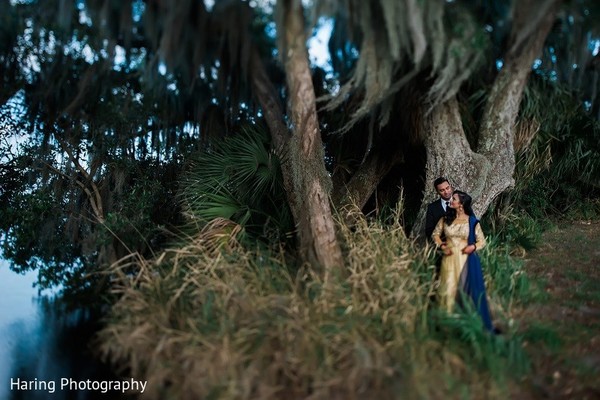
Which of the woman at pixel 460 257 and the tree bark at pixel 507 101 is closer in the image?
the woman at pixel 460 257

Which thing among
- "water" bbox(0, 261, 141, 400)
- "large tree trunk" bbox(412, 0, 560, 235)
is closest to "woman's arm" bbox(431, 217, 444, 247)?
"large tree trunk" bbox(412, 0, 560, 235)

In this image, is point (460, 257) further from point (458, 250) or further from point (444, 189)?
point (444, 189)

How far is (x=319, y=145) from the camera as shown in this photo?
7.48m

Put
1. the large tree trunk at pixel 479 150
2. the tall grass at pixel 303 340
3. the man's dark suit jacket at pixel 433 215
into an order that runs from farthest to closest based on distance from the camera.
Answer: the large tree trunk at pixel 479 150
the man's dark suit jacket at pixel 433 215
the tall grass at pixel 303 340

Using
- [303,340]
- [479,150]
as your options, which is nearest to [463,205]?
[479,150]

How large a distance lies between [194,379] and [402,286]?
2070 millimetres

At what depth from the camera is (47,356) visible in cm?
752

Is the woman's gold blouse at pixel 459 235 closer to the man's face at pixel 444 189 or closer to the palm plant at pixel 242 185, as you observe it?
the man's face at pixel 444 189

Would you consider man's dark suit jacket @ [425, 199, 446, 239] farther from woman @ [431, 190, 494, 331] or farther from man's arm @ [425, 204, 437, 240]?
woman @ [431, 190, 494, 331]

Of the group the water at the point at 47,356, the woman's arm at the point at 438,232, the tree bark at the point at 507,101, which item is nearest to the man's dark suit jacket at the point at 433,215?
the woman's arm at the point at 438,232

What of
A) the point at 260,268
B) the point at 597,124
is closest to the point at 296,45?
the point at 260,268

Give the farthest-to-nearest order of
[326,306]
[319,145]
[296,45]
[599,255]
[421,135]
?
[599,255] → [421,135] → [319,145] → [296,45] → [326,306]

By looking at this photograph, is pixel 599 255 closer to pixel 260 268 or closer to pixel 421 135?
pixel 421 135

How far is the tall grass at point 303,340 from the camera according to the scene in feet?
15.2
